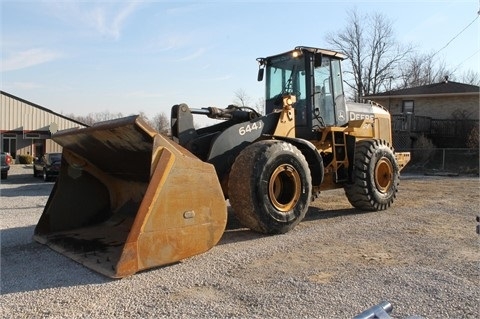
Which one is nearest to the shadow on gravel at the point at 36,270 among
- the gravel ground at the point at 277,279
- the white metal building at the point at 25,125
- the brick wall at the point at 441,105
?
the gravel ground at the point at 277,279

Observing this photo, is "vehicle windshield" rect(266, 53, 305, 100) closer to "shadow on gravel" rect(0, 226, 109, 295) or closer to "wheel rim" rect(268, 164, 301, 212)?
"wheel rim" rect(268, 164, 301, 212)

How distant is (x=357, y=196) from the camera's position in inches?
332

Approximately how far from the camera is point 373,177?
8461 mm

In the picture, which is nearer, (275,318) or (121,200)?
(275,318)

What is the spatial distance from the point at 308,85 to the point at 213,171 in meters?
3.61

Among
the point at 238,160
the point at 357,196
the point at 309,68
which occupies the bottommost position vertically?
the point at 357,196

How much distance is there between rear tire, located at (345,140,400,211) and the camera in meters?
8.33

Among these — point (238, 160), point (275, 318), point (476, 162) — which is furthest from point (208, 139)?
point (476, 162)

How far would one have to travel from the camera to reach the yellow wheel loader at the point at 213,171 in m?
4.76

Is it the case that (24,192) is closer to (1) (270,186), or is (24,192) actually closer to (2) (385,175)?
(1) (270,186)

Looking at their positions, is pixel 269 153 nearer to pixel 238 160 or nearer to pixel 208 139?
pixel 238 160

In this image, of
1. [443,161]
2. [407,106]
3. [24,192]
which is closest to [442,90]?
[407,106]

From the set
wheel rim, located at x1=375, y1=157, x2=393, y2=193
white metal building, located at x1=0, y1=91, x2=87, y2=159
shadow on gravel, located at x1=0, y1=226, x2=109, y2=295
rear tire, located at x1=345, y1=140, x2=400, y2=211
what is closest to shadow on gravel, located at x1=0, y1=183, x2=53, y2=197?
shadow on gravel, located at x1=0, y1=226, x2=109, y2=295

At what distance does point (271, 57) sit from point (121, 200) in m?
4.09
